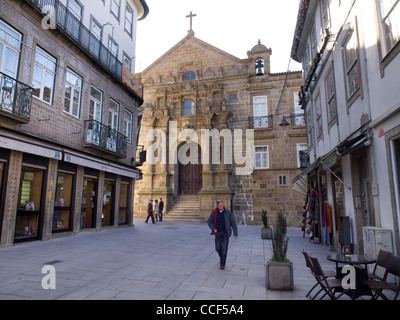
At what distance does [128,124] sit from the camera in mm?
17484

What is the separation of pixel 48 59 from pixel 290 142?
15422mm

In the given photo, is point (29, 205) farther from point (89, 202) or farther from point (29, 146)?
point (89, 202)

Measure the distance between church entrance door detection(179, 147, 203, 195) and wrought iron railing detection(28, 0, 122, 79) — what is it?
375 inches

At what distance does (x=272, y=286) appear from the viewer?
5.05m

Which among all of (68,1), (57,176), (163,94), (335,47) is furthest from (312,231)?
(163,94)

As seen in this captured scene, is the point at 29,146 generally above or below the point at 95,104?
below

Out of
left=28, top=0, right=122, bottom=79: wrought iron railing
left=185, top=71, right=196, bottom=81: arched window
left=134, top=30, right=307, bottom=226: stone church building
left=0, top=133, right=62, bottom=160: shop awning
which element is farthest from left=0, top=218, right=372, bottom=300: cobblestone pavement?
left=185, top=71, right=196, bottom=81: arched window

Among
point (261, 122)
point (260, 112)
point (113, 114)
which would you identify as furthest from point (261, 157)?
point (113, 114)

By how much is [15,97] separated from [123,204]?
9317mm

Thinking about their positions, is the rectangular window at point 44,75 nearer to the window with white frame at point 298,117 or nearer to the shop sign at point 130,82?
the shop sign at point 130,82

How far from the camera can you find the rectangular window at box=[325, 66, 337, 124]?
945cm

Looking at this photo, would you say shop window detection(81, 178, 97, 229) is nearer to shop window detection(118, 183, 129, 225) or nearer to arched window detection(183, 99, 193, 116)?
shop window detection(118, 183, 129, 225)

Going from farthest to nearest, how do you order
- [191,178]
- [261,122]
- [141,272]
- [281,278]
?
[191,178], [261,122], [141,272], [281,278]

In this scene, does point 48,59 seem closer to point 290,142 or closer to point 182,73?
point 182,73
